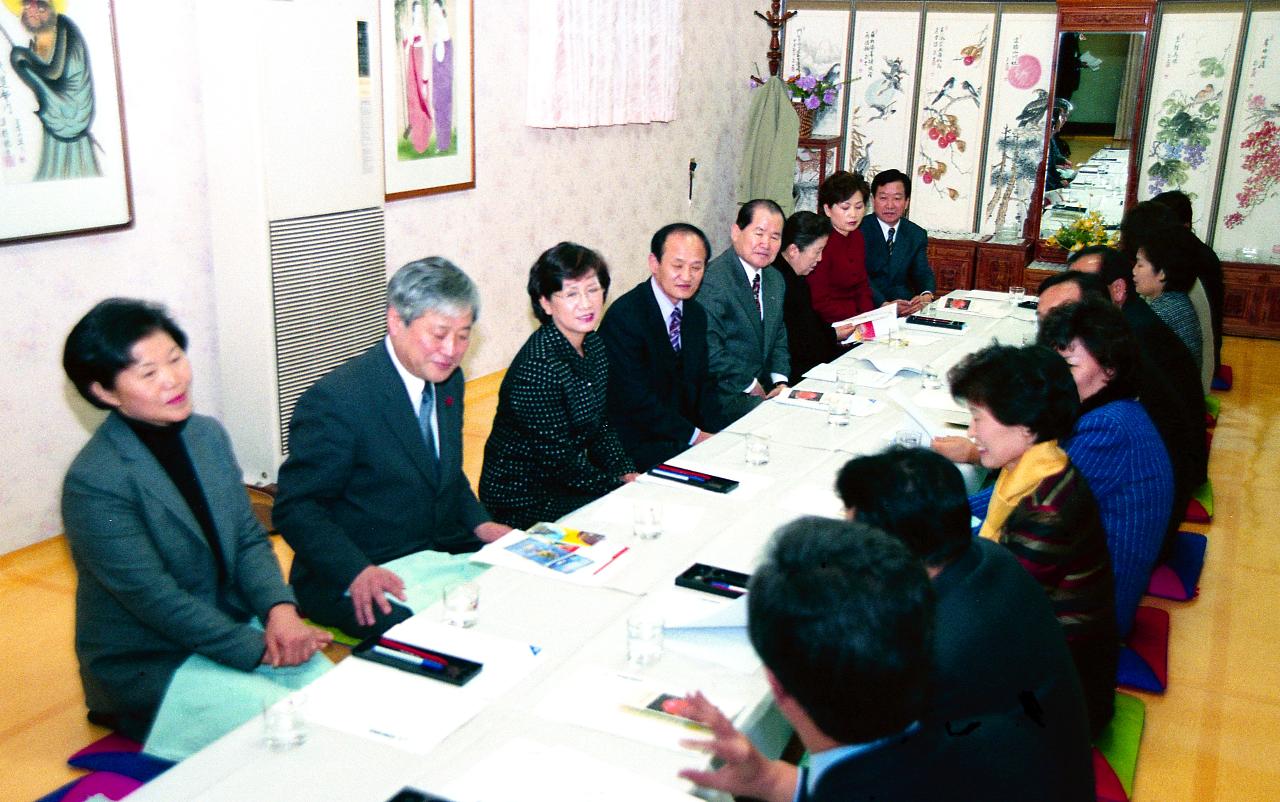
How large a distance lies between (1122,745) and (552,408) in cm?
188

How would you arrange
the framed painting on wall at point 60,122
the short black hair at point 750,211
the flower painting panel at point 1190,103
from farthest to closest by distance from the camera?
the flower painting panel at point 1190,103 → the short black hair at point 750,211 → the framed painting on wall at point 60,122

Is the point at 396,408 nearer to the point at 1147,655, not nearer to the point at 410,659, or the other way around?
the point at 410,659

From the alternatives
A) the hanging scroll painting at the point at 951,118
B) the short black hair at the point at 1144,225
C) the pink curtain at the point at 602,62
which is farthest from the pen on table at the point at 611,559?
the hanging scroll painting at the point at 951,118

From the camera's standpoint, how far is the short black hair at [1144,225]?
16.9ft

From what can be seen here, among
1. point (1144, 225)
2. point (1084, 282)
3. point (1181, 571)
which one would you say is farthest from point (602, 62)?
point (1181, 571)

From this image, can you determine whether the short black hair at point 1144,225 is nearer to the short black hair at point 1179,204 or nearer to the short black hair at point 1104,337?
the short black hair at point 1179,204

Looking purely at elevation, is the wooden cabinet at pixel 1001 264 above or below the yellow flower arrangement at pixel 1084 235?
below

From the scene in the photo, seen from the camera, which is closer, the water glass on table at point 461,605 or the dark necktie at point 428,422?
the water glass on table at point 461,605

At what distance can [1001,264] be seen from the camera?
874 centimetres

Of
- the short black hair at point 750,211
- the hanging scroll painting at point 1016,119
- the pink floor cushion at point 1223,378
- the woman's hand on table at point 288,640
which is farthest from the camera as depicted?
the hanging scroll painting at point 1016,119

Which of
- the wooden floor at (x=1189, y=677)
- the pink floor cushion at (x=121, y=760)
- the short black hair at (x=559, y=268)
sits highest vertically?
the short black hair at (x=559, y=268)

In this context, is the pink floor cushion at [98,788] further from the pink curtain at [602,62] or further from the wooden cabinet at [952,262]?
the wooden cabinet at [952,262]

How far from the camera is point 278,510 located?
2781 mm

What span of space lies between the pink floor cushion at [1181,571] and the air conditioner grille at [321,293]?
335cm
